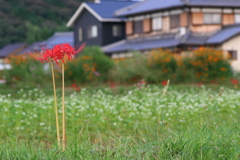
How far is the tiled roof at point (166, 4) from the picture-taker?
3259 centimetres

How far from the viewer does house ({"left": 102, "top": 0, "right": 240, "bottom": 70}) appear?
31.9 metres

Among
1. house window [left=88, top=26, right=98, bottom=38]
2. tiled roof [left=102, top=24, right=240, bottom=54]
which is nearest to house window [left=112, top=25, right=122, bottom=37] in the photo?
house window [left=88, top=26, right=98, bottom=38]

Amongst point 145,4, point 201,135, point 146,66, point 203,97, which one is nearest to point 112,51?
point 145,4

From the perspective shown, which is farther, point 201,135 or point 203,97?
point 203,97

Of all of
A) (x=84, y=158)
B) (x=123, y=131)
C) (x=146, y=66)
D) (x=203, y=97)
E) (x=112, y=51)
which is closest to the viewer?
(x=84, y=158)

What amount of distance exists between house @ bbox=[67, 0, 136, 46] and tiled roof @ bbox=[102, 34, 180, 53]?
1.57 metres

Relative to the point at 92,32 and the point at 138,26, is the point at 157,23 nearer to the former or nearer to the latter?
the point at 138,26

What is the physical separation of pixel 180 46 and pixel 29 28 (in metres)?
30.4

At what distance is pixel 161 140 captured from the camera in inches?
245

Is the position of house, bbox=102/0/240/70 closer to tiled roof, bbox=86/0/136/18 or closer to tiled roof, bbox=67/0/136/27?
tiled roof, bbox=67/0/136/27

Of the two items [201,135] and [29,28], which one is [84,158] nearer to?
[201,135]

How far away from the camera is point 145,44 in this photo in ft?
114

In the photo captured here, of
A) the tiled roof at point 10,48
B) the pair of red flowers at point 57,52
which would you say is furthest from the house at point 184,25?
the pair of red flowers at point 57,52

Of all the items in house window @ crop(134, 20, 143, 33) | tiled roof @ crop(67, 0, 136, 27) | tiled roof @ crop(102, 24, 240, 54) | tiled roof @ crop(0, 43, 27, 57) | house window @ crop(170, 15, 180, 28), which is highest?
tiled roof @ crop(67, 0, 136, 27)
